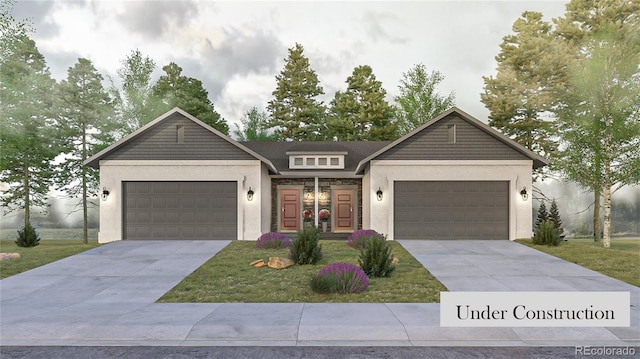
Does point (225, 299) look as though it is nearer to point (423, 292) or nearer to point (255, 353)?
point (255, 353)

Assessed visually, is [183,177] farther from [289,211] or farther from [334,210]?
[334,210]

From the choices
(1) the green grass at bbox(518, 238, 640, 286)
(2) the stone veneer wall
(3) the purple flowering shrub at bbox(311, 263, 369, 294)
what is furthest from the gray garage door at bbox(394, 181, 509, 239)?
(3) the purple flowering shrub at bbox(311, 263, 369, 294)

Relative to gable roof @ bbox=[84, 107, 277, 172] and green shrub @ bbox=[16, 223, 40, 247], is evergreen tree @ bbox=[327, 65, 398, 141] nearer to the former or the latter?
gable roof @ bbox=[84, 107, 277, 172]

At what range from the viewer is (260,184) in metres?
17.3

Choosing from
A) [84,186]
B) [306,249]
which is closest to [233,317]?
[306,249]

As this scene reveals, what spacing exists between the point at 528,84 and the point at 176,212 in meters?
25.7

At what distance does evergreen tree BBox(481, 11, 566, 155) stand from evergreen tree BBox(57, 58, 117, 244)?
2863 centimetres

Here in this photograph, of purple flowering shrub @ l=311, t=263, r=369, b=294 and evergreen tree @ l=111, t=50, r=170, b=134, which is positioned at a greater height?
evergreen tree @ l=111, t=50, r=170, b=134

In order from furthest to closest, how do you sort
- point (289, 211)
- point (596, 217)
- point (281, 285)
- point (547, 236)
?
point (596, 217) < point (289, 211) < point (547, 236) < point (281, 285)

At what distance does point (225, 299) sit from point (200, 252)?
6257mm

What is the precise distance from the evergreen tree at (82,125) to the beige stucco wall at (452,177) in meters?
20.7

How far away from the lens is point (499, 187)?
17219 mm

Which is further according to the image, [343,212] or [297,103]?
[297,103]

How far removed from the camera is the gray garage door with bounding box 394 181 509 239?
1709cm
